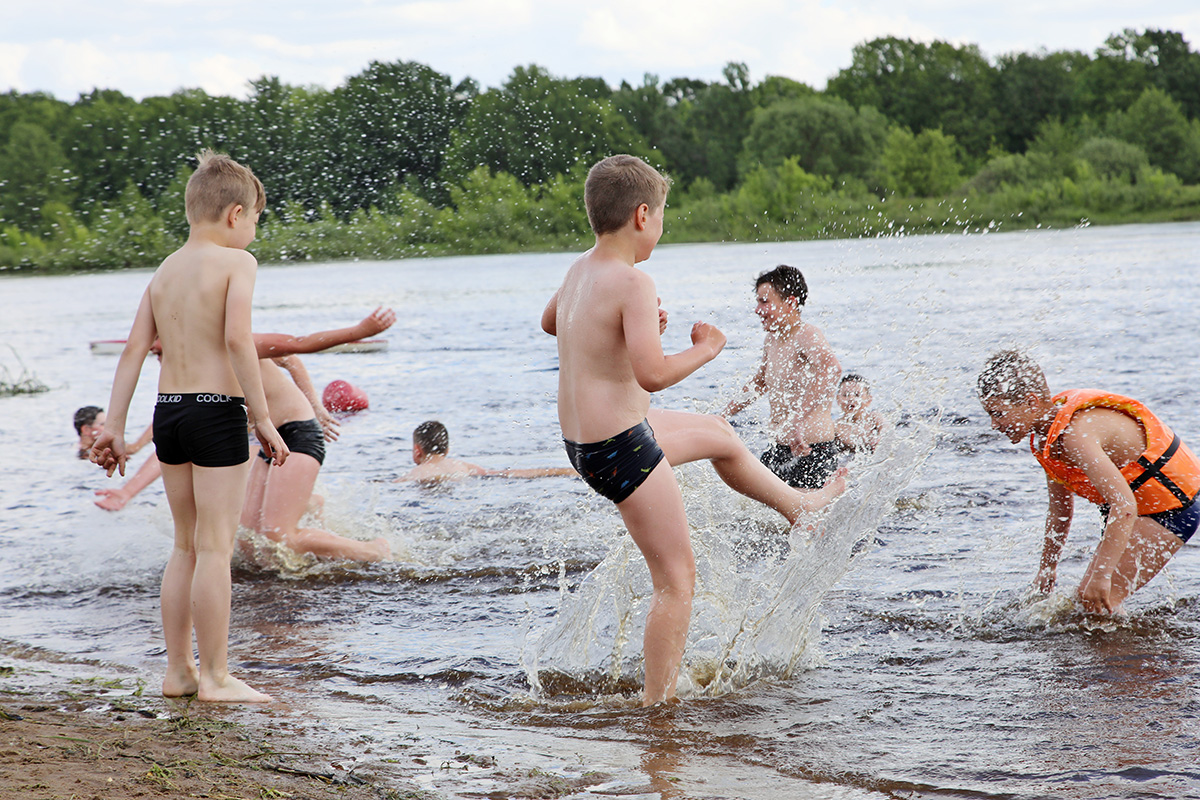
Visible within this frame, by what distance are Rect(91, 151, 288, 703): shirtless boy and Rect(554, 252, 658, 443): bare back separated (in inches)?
46.1

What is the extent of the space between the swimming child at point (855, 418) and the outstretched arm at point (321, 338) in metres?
3.70

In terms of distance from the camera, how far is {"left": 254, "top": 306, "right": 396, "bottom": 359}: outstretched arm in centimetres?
482

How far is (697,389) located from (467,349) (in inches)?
331

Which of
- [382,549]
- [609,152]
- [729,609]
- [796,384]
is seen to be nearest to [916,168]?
[609,152]

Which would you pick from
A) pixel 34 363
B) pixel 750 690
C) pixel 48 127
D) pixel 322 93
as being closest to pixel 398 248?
pixel 48 127

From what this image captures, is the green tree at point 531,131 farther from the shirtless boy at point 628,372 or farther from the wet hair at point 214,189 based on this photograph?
the shirtless boy at point 628,372

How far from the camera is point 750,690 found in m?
4.43

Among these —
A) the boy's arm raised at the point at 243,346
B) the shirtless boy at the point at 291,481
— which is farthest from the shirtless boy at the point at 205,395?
the shirtless boy at the point at 291,481

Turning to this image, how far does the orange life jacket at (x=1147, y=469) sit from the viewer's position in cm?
488

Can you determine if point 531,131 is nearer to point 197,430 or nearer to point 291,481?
point 291,481

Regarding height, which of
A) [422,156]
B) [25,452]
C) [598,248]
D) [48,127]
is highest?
[48,127]

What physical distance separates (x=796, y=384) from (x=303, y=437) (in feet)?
11.0

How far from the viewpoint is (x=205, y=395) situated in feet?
13.4

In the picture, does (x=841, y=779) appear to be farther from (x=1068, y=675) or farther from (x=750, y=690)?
(x=1068, y=675)
